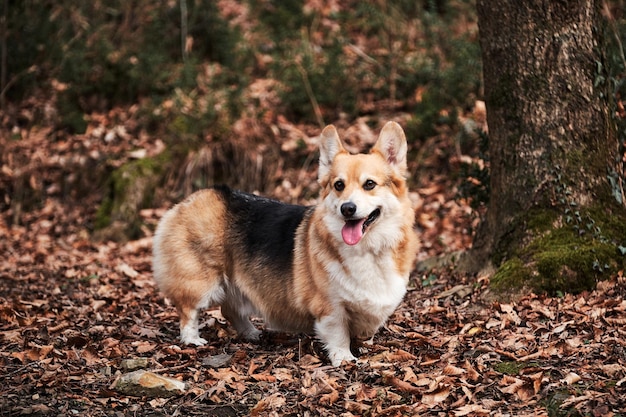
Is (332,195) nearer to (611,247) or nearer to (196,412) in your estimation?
(196,412)

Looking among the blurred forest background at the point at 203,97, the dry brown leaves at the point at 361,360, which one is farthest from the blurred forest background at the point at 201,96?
the dry brown leaves at the point at 361,360

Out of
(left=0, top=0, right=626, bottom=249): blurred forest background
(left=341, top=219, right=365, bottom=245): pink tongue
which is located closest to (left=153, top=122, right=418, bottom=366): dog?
(left=341, top=219, right=365, bottom=245): pink tongue

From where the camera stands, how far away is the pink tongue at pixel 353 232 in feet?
15.2

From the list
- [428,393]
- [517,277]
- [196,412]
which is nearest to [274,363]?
[196,412]

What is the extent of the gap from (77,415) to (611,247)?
3.99 meters

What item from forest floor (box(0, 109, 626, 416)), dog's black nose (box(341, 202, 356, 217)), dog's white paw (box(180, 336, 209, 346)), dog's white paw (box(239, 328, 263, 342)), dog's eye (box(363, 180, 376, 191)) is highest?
dog's eye (box(363, 180, 376, 191))

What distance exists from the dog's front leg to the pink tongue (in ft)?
1.86

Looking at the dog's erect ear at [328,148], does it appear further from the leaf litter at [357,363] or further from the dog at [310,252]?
the leaf litter at [357,363]

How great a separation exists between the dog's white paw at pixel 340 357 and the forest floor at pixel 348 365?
8cm

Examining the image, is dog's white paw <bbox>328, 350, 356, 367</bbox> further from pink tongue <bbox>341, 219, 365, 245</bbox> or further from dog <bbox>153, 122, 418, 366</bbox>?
pink tongue <bbox>341, 219, 365, 245</bbox>

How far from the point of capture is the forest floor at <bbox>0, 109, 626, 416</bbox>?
4008mm

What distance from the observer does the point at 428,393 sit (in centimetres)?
408

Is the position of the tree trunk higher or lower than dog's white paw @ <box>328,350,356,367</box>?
higher

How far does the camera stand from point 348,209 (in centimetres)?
453
